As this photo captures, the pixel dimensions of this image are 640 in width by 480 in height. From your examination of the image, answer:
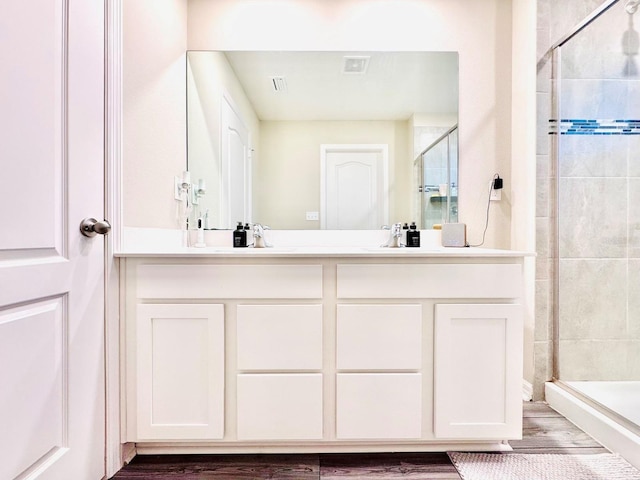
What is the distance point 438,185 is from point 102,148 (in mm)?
1566

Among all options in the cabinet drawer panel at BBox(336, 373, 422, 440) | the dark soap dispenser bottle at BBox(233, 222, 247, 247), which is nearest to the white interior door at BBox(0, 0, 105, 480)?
the dark soap dispenser bottle at BBox(233, 222, 247, 247)

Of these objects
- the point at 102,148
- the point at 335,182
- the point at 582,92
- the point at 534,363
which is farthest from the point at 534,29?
the point at 102,148

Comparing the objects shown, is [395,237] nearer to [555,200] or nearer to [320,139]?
[320,139]

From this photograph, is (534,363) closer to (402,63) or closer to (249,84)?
(402,63)

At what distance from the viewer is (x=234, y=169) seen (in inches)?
81.0

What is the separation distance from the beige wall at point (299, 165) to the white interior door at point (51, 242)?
0.87m

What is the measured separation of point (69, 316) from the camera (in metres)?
1.17

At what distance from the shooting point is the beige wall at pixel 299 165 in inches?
80.3

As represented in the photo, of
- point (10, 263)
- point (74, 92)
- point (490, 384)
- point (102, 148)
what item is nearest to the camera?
point (10, 263)

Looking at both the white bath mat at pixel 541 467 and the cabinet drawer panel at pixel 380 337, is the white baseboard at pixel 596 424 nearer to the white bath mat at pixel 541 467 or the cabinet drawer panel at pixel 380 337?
the white bath mat at pixel 541 467

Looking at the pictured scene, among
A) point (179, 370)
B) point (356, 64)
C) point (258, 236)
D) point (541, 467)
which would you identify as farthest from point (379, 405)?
point (356, 64)

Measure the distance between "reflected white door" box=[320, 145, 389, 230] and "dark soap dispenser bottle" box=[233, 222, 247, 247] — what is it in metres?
0.41

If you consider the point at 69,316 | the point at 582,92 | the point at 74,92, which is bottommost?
the point at 69,316

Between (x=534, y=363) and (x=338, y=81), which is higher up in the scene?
(x=338, y=81)
